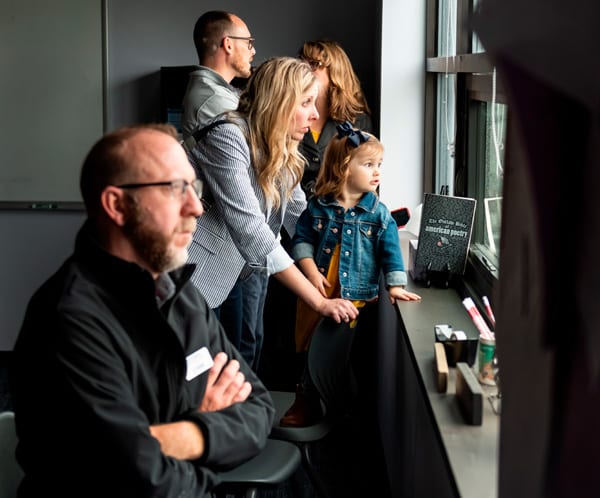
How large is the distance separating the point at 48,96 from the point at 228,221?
2.91 m

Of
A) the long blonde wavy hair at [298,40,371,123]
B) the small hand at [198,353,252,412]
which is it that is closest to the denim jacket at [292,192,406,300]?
the long blonde wavy hair at [298,40,371,123]

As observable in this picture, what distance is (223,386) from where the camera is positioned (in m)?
1.78

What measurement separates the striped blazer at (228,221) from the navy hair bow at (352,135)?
438 mm

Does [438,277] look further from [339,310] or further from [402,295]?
[339,310]

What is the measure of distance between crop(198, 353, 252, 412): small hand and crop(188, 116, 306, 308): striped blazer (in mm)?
983

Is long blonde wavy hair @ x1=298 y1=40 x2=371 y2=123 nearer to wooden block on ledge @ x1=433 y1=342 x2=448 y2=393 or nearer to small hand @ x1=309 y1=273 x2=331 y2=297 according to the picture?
small hand @ x1=309 y1=273 x2=331 y2=297

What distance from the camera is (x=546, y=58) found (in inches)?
10.4

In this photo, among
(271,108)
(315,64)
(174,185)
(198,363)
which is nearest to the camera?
(174,185)

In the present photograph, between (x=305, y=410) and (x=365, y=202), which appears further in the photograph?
(x=365, y=202)

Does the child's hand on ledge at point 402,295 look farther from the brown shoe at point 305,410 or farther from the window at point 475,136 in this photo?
the brown shoe at point 305,410

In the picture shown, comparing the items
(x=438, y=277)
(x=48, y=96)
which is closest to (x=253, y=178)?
(x=438, y=277)

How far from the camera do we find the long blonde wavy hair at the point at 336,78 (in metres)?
4.22

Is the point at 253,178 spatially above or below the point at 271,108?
below

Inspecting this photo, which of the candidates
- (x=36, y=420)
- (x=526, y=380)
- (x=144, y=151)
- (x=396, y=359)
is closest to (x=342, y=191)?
(x=396, y=359)
